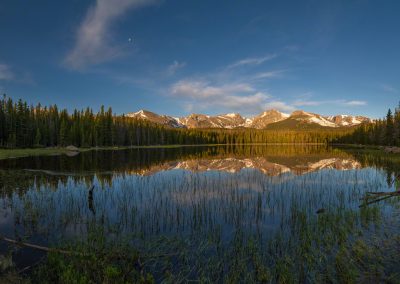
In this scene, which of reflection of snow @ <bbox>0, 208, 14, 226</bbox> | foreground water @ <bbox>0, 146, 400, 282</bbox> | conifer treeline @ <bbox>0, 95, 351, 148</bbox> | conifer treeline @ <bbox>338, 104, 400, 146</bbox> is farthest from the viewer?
conifer treeline @ <bbox>338, 104, 400, 146</bbox>

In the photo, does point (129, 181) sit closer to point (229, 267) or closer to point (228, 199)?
point (228, 199)

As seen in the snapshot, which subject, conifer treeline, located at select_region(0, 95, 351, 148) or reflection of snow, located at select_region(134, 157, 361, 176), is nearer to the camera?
reflection of snow, located at select_region(134, 157, 361, 176)

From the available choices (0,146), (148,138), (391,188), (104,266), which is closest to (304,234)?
(104,266)

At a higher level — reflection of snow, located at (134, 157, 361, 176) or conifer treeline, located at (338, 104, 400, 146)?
conifer treeline, located at (338, 104, 400, 146)

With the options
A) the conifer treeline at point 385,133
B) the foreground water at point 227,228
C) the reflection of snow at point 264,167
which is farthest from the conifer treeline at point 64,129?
the conifer treeline at point 385,133

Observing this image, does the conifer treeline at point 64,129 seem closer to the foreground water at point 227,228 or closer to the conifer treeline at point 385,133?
the foreground water at point 227,228

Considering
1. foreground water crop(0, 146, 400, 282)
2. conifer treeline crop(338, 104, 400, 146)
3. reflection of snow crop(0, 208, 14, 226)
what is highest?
conifer treeline crop(338, 104, 400, 146)

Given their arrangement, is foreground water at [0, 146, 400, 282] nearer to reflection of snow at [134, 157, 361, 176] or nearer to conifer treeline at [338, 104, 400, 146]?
reflection of snow at [134, 157, 361, 176]

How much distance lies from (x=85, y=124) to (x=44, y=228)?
11374cm

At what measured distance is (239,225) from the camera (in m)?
16.1

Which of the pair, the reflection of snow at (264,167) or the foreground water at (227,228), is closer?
the foreground water at (227,228)

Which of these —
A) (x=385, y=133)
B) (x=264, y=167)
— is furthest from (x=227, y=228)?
(x=385, y=133)

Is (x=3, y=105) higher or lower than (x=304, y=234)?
higher

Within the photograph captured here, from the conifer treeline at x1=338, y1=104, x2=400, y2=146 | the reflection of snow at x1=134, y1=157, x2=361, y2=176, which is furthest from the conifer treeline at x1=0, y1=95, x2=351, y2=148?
the conifer treeline at x1=338, y1=104, x2=400, y2=146
